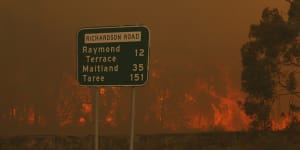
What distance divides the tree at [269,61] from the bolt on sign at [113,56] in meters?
8.80

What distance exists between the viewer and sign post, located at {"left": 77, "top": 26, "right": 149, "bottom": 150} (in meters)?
5.74

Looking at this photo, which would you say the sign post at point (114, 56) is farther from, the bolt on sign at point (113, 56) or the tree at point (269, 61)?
the tree at point (269, 61)

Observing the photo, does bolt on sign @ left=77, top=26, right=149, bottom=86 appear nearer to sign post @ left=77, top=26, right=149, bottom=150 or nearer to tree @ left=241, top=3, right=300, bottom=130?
sign post @ left=77, top=26, right=149, bottom=150

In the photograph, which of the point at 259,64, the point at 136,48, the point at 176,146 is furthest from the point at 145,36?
the point at 176,146

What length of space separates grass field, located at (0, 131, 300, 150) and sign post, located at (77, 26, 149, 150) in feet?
29.3

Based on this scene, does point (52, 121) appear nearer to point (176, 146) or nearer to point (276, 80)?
point (176, 146)

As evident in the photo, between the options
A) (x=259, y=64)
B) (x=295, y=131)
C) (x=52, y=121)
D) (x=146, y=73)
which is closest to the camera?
(x=146, y=73)

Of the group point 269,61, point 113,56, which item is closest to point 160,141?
point 269,61

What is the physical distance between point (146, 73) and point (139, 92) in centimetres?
1130

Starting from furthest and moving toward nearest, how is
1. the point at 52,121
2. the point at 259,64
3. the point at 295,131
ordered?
the point at 52,121, the point at 295,131, the point at 259,64

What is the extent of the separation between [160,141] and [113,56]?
35.5ft

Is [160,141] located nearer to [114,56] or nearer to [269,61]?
[269,61]

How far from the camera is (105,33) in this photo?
5910 millimetres

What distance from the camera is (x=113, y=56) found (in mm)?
5871
